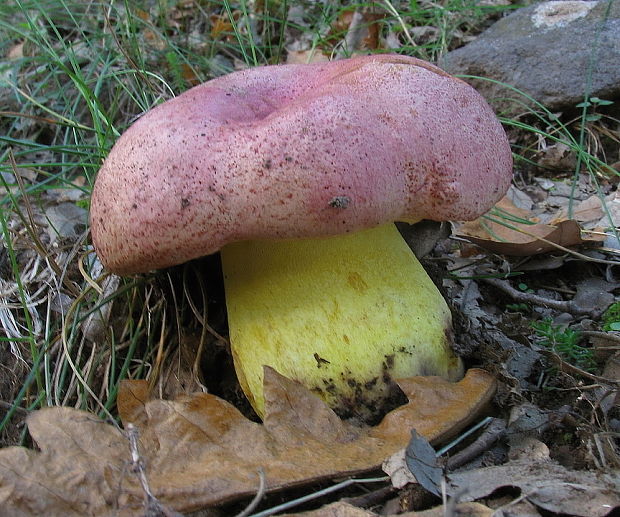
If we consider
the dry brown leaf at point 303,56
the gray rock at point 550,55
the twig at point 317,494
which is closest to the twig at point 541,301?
the twig at point 317,494

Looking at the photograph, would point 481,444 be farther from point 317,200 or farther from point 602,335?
point 317,200

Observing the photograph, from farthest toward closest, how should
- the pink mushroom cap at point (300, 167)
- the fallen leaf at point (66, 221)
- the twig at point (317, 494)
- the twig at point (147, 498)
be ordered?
the fallen leaf at point (66, 221), the pink mushroom cap at point (300, 167), the twig at point (317, 494), the twig at point (147, 498)

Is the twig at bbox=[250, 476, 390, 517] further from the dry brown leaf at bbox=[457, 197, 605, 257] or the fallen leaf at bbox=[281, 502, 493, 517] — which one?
the dry brown leaf at bbox=[457, 197, 605, 257]

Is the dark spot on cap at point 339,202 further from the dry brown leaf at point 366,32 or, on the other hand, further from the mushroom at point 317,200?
the dry brown leaf at point 366,32

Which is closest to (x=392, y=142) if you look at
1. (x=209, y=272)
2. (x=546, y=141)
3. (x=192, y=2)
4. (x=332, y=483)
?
(x=332, y=483)

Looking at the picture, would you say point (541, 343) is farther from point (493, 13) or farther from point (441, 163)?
point (493, 13)

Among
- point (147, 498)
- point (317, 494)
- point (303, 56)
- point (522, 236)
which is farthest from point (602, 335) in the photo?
point (303, 56)
